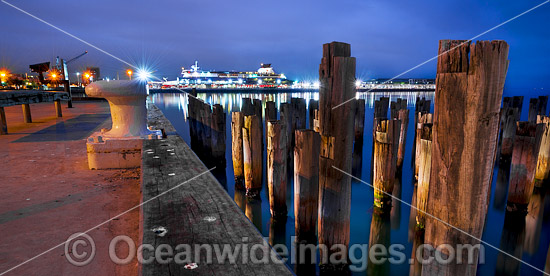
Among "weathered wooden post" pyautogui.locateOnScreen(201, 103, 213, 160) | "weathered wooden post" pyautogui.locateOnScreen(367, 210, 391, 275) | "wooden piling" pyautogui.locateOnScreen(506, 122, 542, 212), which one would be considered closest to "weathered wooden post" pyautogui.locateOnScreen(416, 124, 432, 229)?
"weathered wooden post" pyautogui.locateOnScreen(367, 210, 391, 275)

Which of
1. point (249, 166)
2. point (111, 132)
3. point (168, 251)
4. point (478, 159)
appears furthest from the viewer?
point (249, 166)

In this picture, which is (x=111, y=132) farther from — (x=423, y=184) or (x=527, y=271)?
(x=527, y=271)

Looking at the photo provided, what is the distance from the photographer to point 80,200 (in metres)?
3.18

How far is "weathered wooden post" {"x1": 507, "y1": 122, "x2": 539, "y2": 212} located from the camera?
17.7ft

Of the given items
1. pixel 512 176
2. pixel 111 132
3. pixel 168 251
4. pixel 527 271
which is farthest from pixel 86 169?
pixel 512 176

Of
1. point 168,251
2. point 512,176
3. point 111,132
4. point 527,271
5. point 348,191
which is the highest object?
point 111,132

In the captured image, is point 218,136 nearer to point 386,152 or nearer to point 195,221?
point 386,152

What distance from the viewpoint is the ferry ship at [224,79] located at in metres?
109

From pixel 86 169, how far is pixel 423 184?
17.8 feet

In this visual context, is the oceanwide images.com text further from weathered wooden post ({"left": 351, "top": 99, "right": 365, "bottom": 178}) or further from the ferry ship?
the ferry ship

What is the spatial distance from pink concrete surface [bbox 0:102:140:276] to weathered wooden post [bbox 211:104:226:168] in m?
3.87

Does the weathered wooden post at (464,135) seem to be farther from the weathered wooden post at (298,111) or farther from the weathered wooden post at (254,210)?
the weathered wooden post at (298,111)

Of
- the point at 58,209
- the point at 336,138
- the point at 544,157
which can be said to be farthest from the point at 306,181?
the point at 544,157

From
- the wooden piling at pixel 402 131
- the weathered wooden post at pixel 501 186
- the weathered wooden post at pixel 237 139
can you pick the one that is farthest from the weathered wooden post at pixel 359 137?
the weathered wooden post at pixel 237 139
